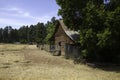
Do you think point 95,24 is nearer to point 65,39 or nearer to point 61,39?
point 65,39

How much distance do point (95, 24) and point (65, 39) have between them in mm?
13460

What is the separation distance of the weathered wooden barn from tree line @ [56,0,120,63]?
3.85 meters

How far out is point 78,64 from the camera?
1076 inches

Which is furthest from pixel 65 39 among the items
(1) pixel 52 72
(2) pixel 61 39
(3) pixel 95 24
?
(1) pixel 52 72

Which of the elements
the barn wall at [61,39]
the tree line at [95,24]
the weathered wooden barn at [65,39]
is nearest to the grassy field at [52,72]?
the tree line at [95,24]

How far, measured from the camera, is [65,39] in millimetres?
37594

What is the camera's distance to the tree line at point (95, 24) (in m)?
23.3

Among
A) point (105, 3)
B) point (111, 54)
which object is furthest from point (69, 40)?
point (105, 3)

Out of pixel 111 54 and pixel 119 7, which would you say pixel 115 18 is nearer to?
pixel 119 7

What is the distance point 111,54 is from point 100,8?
6.89 metres

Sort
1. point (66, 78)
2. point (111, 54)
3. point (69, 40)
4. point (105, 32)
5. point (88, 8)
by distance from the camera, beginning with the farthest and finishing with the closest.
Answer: point (69, 40) < point (111, 54) < point (88, 8) < point (105, 32) < point (66, 78)

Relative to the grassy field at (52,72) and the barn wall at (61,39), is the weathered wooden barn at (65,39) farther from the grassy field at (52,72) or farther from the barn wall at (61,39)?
the grassy field at (52,72)

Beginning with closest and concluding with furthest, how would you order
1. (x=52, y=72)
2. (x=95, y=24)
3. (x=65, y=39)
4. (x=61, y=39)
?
(x=52, y=72), (x=95, y=24), (x=65, y=39), (x=61, y=39)

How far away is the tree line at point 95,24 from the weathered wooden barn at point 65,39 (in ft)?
A: 12.6
